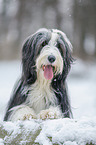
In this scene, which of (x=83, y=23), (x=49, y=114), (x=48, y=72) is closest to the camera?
(x=49, y=114)

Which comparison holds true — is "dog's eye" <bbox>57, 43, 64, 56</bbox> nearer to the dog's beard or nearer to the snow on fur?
the dog's beard

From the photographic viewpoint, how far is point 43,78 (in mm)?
2895

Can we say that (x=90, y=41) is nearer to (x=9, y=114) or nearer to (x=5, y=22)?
(x=5, y=22)

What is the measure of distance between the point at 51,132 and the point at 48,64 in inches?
41.2

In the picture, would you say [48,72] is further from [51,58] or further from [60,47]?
[60,47]

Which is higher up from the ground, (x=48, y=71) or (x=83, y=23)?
(x=83, y=23)

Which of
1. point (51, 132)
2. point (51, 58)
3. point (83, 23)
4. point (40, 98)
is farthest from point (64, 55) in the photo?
point (83, 23)

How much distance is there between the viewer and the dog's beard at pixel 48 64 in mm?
2782

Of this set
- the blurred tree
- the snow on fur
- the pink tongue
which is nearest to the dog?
the pink tongue

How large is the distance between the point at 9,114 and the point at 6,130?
0.87 m

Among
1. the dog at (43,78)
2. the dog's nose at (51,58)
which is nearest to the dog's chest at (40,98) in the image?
the dog at (43,78)

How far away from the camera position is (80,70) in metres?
13.6

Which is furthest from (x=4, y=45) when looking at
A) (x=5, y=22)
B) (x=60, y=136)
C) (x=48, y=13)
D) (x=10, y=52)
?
(x=60, y=136)

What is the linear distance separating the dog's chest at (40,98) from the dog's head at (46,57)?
13cm
